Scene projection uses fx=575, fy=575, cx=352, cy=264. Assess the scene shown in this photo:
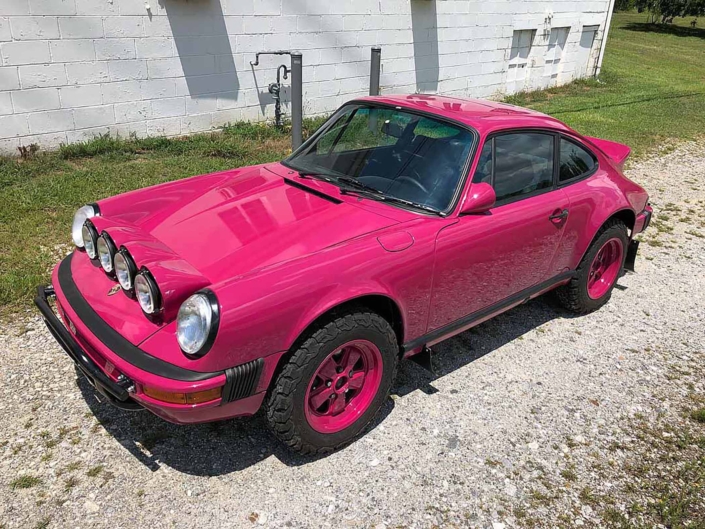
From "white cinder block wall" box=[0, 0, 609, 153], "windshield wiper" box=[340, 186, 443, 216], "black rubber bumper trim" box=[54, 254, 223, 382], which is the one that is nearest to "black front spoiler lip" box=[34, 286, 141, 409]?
"black rubber bumper trim" box=[54, 254, 223, 382]

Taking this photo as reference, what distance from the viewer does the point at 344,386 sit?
2.95 m

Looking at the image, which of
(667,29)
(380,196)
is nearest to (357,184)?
(380,196)

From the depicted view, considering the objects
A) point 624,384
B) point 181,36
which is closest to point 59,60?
point 181,36

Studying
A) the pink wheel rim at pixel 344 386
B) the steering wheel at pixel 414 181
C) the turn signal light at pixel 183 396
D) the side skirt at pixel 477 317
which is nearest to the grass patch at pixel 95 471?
the turn signal light at pixel 183 396

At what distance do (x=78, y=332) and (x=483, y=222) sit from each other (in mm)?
2208

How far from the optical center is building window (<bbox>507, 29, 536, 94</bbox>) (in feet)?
41.7

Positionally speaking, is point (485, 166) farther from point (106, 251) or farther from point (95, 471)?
point (95, 471)

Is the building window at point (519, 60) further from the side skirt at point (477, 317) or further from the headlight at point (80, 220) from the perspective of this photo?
the headlight at point (80, 220)

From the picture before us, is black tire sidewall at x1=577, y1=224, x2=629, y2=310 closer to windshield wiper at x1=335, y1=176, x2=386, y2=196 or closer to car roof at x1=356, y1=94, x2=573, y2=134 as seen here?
car roof at x1=356, y1=94, x2=573, y2=134

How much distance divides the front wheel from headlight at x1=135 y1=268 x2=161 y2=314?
0.64m

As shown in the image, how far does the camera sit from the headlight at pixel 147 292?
8.16 feet

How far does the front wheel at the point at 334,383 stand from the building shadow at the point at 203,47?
5969mm

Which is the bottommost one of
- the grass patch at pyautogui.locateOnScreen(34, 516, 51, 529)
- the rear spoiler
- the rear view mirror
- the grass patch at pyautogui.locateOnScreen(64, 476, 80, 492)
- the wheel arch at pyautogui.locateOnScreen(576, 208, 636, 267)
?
the grass patch at pyautogui.locateOnScreen(64, 476, 80, 492)

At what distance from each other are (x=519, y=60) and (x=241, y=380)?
1248 centimetres
